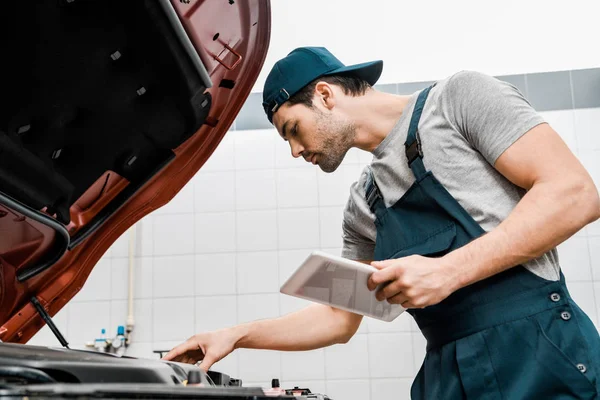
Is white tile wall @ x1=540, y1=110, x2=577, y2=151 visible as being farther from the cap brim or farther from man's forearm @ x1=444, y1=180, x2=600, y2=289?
man's forearm @ x1=444, y1=180, x2=600, y2=289

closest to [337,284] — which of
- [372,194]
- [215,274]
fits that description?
[372,194]

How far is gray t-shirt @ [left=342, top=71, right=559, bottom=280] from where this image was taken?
1158 mm

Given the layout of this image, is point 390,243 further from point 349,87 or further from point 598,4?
point 598,4

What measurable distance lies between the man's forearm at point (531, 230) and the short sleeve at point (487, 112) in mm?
117

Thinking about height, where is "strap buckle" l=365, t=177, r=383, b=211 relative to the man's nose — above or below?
below

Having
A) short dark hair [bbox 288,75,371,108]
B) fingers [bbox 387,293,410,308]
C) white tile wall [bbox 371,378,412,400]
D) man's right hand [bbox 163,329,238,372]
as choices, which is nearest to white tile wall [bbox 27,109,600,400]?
white tile wall [bbox 371,378,412,400]

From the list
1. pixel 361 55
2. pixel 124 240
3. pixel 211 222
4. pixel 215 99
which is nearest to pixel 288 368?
pixel 211 222

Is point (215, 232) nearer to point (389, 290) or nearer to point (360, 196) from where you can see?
point (360, 196)

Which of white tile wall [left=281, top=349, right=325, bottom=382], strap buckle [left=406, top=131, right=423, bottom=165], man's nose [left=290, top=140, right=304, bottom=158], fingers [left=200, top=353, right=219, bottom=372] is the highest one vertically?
man's nose [left=290, top=140, right=304, bottom=158]

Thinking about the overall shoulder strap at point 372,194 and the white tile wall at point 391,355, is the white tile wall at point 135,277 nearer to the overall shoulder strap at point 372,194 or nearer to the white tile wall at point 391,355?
the white tile wall at point 391,355

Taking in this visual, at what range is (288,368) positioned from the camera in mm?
3098

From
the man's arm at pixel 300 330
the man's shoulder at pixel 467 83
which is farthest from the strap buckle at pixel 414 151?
the man's arm at pixel 300 330

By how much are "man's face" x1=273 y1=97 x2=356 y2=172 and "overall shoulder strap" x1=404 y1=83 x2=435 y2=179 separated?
0.24 meters

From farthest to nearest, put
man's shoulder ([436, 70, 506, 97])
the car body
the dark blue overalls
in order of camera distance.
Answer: man's shoulder ([436, 70, 506, 97])
the dark blue overalls
the car body
